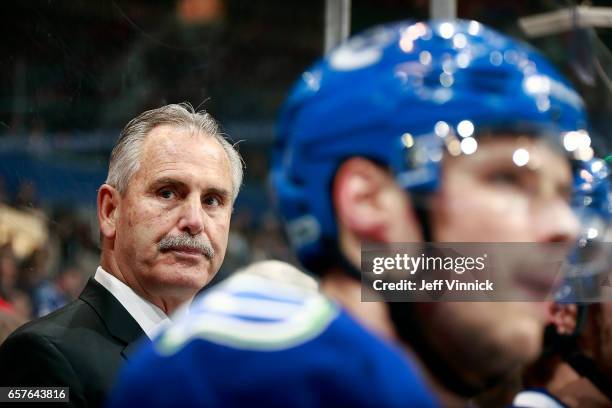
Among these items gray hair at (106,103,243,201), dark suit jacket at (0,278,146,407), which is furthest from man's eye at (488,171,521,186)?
gray hair at (106,103,243,201)

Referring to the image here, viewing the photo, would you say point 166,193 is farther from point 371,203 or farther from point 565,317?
point 371,203

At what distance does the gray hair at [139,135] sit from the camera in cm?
195

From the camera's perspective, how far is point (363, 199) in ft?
2.87

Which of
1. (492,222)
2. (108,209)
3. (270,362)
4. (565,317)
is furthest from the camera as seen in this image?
(108,209)

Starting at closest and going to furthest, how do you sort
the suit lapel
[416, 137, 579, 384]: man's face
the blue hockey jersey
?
the blue hockey jersey
[416, 137, 579, 384]: man's face
the suit lapel

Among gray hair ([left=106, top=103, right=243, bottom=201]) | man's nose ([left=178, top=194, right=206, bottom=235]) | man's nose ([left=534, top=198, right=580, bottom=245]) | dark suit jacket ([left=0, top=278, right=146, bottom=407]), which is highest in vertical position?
man's nose ([left=534, top=198, right=580, bottom=245])

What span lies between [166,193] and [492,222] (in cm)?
114

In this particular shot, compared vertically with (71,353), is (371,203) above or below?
above

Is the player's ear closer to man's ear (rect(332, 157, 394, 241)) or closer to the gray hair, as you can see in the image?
man's ear (rect(332, 157, 394, 241))

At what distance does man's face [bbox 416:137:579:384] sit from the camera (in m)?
0.86

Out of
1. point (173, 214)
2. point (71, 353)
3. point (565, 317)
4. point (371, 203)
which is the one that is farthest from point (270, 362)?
point (173, 214)

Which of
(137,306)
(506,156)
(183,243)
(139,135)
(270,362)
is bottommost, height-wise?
(137,306)

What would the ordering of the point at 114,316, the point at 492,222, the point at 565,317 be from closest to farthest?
the point at 492,222
the point at 565,317
the point at 114,316

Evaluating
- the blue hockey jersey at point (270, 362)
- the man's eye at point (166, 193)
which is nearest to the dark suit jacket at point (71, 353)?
the man's eye at point (166, 193)
